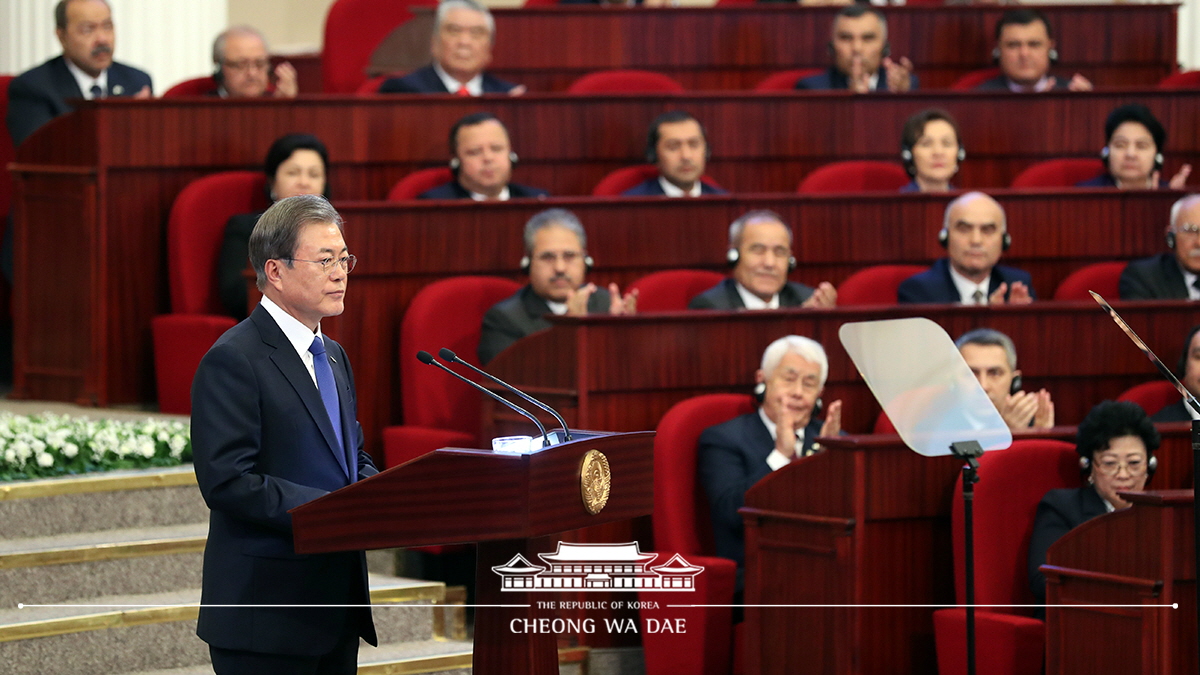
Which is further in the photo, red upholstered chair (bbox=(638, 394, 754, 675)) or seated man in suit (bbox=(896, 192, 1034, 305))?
seated man in suit (bbox=(896, 192, 1034, 305))

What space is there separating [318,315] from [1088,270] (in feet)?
5.25

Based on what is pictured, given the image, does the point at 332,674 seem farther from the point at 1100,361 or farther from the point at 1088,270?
the point at 1088,270

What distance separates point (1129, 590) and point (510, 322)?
840 millimetres

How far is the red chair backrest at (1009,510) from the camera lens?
1.74 metres

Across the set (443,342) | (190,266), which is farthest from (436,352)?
(190,266)

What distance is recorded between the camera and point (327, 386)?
1.12 metres

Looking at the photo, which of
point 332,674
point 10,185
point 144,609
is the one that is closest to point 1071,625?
point 332,674

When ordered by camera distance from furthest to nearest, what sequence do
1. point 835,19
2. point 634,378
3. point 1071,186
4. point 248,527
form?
point 835,19, point 1071,186, point 634,378, point 248,527

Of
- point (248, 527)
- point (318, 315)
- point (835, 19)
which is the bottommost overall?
point (248, 527)

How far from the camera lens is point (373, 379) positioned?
2.19 meters

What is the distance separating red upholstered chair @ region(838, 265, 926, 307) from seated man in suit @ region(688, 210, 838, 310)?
13 cm

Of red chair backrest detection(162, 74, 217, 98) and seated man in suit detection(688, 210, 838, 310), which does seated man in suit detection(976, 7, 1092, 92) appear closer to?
seated man in suit detection(688, 210, 838, 310)

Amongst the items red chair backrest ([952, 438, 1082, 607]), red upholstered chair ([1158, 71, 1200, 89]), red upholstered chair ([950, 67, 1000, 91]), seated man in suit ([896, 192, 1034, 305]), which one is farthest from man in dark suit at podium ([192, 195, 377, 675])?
red upholstered chair ([1158, 71, 1200, 89])

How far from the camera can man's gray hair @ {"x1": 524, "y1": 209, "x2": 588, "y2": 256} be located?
213cm
